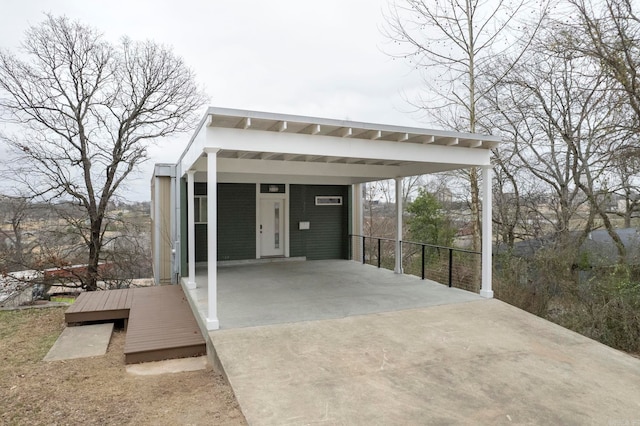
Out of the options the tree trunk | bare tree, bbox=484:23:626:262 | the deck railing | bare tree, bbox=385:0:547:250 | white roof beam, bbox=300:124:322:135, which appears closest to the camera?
white roof beam, bbox=300:124:322:135

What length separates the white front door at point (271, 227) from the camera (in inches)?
378

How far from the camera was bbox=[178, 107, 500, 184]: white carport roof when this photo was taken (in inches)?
170

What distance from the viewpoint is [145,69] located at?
1278 centimetres

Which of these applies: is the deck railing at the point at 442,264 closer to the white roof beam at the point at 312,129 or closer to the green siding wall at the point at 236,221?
the green siding wall at the point at 236,221

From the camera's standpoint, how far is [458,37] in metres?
9.07

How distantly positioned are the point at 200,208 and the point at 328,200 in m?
3.36

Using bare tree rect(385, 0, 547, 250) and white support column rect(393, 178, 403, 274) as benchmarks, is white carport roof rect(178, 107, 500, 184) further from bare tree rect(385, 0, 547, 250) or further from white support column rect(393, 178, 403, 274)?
bare tree rect(385, 0, 547, 250)

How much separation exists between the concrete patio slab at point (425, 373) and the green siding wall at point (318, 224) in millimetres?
5260

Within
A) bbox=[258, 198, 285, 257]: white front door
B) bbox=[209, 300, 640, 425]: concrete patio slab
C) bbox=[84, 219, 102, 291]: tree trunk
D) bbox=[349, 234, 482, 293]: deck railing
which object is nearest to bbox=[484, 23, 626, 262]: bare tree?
bbox=[349, 234, 482, 293]: deck railing

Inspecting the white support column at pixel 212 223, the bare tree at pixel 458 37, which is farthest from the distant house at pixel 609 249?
the white support column at pixel 212 223

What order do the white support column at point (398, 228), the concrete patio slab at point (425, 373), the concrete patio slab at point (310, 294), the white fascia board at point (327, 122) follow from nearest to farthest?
the concrete patio slab at point (425, 373) < the white fascia board at point (327, 122) < the concrete patio slab at point (310, 294) < the white support column at point (398, 228)

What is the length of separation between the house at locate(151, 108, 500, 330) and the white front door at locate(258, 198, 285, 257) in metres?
0.03

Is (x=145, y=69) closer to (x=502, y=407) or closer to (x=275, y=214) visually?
(x=275, y=214)

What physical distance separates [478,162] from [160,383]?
5.24 metres
